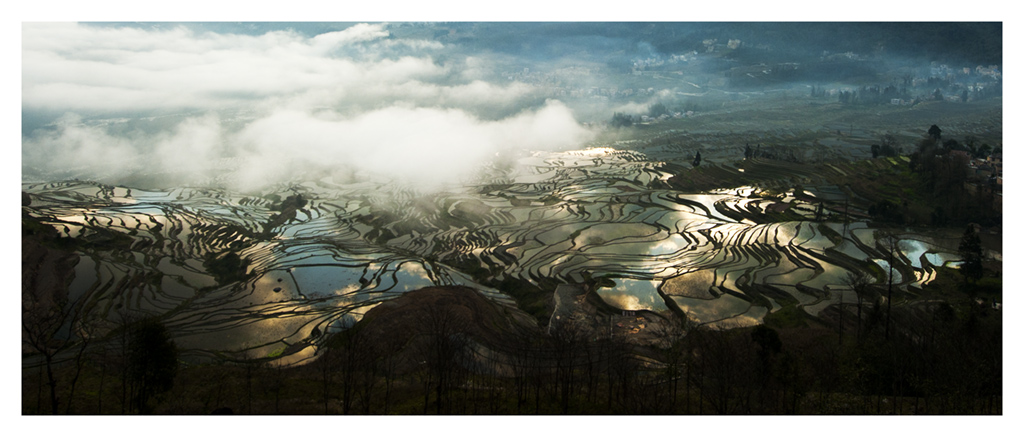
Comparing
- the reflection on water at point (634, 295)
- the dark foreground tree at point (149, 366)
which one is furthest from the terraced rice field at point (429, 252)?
the dark foreground tree at point (149, 366)

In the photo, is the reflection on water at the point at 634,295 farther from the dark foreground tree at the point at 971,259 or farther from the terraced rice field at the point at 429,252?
the dark foreground tree at the point at 971,259

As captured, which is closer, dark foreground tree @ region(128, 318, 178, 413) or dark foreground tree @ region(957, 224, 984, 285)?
dark foreground tree @ region(128, 318, 178, 413)

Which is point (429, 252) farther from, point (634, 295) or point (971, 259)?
point (971, 259)

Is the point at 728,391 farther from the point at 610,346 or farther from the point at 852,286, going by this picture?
the point at 852,286

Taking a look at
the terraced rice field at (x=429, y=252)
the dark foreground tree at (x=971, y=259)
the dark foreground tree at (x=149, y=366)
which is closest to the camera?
the dark foreground tree at (x=149, y=366)

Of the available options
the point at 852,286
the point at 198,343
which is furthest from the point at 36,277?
the point at 852,286

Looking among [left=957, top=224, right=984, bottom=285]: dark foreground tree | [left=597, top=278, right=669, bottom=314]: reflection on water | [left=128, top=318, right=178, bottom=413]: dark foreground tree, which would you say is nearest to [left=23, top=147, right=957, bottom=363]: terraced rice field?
[left=597, top=278, right=669, bottom=314]: reflection on water

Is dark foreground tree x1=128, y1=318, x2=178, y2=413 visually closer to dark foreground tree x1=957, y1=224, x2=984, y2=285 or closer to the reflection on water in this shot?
the reflection on water

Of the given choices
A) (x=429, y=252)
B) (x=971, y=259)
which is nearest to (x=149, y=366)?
(x=429, y=252)
